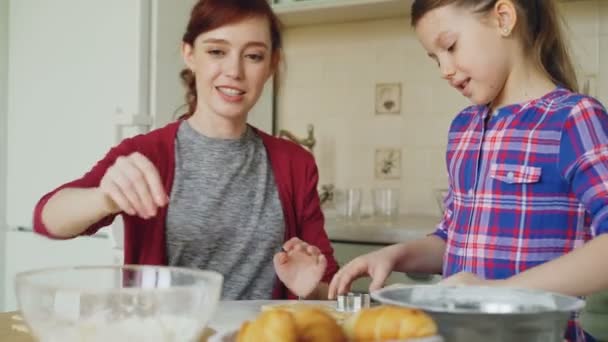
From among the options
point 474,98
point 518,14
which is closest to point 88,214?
point 474,98

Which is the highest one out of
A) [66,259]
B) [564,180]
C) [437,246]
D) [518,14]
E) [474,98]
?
[518,14]

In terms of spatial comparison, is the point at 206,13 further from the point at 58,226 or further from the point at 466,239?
the point at 466,239

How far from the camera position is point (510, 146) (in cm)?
118

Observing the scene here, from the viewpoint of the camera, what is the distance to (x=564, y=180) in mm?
1082

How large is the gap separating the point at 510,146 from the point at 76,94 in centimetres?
158

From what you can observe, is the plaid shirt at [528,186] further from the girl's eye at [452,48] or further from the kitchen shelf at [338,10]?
the kitchen shelf at [338,10]

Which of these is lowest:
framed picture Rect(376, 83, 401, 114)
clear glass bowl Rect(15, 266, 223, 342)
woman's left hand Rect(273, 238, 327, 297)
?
woman's left hand Rect(273, 238, 327, 297)

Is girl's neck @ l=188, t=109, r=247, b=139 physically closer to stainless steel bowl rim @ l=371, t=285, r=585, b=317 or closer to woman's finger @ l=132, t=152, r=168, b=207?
woman's finger @ l=132, t=152, r=168, b=207

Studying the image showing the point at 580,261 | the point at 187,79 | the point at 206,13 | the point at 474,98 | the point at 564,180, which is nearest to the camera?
the point at 580,261

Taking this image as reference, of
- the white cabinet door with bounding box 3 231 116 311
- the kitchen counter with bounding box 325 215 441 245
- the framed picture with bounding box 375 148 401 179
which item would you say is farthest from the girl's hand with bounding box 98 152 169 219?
the framed picture with bounding box 375 148 401 179

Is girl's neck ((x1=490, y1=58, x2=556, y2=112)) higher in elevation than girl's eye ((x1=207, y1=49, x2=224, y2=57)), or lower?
lower

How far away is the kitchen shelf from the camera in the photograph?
233 cm

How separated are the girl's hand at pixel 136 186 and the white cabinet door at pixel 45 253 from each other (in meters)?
1.37

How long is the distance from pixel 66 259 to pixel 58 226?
1.32 m
